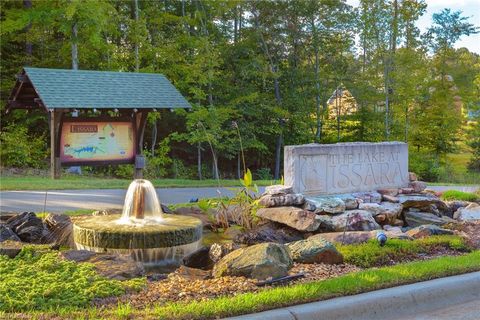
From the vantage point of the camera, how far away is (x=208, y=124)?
82.2 feet

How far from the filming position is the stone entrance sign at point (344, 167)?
9.98m

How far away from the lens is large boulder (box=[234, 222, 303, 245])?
8.41 m

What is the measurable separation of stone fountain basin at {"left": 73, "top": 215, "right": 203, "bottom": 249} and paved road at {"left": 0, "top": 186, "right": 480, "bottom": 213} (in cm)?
279

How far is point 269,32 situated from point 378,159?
18.0 m

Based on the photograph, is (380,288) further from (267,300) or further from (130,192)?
(130,192)

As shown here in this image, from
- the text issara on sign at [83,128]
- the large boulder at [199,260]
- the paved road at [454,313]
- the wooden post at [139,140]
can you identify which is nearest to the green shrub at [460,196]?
the wooden post at [139,140]

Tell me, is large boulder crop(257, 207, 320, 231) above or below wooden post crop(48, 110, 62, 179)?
below

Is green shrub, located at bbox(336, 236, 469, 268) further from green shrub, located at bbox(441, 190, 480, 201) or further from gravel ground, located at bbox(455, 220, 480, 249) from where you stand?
green shrub, located at bbox(441, 190, 480, 201)

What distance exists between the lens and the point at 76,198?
13.5m

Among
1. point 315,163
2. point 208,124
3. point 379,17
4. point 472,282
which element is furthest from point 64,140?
point 379,17

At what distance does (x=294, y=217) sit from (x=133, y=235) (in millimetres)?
2969

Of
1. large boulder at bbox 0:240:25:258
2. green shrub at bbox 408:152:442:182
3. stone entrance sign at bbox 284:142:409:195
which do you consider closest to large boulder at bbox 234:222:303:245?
stone entrance sign at bbox 284:142:409:195

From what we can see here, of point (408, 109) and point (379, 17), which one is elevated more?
point (379, 17)

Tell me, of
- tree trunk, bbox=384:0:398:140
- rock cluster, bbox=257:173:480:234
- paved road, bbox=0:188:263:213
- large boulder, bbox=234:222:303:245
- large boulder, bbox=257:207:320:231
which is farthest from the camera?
tree trunk, bbox=384:0:398:140
